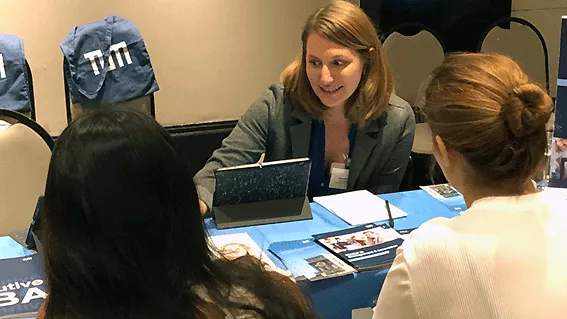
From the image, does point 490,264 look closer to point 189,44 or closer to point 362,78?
point 362,78

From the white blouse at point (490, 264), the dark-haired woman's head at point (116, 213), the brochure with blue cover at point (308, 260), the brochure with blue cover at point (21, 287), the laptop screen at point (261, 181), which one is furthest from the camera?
the laptop screen at point (261, 181)

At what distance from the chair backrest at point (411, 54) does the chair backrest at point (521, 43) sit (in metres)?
0.42

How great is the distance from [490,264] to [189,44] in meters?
2.80

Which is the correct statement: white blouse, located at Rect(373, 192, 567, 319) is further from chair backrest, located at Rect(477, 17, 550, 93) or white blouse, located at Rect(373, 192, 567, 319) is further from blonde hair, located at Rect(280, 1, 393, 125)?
chair backrest, located at Rect(477, 17, 550, 93)

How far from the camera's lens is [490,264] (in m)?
1.05

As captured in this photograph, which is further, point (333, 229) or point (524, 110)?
point (333, 229)

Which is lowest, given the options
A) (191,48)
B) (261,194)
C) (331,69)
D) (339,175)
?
(339,175)

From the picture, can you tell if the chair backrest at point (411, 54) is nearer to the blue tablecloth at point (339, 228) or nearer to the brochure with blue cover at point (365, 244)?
the blue tablecloth at point (339, 228)

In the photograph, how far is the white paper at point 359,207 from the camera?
6.47 ft

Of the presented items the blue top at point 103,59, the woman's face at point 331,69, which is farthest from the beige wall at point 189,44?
the woman's face at point 331,69

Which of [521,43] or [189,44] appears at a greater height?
[189,44]

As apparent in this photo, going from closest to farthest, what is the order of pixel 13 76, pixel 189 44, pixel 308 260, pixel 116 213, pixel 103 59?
pixel 116 213 < pixel 308 260 < pixel 13 76 < pixel 103 59 < pixel 189 44

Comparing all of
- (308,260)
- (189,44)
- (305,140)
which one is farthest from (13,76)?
(308,260)

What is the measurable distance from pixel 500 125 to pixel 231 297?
0.55 meters
